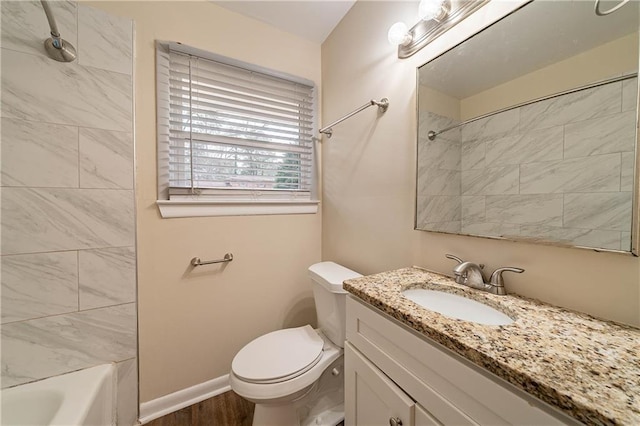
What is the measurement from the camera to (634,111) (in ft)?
1.88

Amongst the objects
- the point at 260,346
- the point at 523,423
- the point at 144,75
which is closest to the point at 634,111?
the point at 523,423

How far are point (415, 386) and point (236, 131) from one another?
1.55m

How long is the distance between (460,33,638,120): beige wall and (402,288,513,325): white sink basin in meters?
0.72

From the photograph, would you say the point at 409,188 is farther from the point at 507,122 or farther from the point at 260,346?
the point at 260,346

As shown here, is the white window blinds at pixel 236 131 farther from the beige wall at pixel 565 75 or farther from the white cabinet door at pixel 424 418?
the white cabinet door at pixel 424 418

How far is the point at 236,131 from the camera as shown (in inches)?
58.3

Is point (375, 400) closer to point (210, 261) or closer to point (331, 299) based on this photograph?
point (331, 299)

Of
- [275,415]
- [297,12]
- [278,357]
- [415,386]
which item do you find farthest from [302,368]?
[297,12]

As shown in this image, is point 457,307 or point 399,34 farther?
point 399,34

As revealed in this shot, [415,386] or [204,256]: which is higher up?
[204,256]

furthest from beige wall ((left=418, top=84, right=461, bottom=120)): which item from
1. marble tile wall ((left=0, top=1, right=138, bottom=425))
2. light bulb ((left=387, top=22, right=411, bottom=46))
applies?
marble tile wall ((left=0, top=1, right=138, bottom=425))

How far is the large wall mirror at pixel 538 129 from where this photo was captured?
0.60 m

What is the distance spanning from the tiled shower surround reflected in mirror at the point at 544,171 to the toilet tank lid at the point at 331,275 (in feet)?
1.70

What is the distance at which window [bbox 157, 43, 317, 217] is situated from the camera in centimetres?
131
